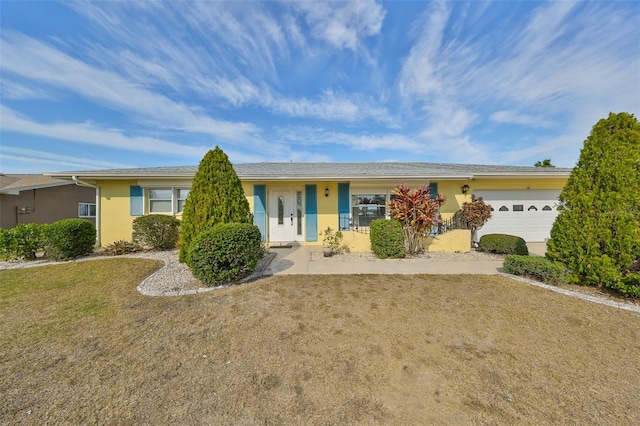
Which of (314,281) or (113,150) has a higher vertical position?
(113,150)

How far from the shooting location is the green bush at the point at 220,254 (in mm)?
4418

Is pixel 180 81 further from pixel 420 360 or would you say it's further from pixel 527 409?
pixel 527 409

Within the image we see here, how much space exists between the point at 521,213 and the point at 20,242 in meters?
17.3

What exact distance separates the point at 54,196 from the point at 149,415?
18710 mm

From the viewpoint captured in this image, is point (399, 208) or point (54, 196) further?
point (54, 196)

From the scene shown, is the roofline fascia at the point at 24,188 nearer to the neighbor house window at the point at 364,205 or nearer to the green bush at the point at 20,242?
the green bush at the point at 20,242

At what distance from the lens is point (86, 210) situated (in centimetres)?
1555

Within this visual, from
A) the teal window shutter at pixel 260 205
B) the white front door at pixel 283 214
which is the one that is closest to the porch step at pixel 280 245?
the white front door at pixel 283 214

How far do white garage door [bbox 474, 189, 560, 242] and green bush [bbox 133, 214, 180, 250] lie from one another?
39.2ft

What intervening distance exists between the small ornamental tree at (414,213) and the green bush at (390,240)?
366 millimetres

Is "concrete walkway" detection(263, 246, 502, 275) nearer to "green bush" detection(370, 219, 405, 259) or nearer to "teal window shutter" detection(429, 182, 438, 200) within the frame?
"green bush" detection(370, 219, 405, 259)

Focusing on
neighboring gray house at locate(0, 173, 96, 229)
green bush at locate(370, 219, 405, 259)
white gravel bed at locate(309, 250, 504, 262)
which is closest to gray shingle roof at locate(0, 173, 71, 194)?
neighboring gray house at locate(0, 173, 96, 229)

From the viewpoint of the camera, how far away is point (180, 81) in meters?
9.52

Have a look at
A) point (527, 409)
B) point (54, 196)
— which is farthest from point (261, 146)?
point (527, 409)
